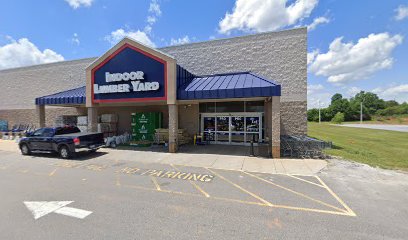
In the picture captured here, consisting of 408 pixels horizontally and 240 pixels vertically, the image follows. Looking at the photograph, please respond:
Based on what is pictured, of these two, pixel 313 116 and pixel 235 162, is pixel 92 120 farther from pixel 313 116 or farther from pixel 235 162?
pixel 313 116

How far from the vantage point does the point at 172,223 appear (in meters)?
4.22

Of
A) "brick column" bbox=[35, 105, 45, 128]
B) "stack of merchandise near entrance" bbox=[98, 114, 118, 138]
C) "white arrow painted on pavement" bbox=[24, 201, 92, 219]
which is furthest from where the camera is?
"stack of merchandise near entrance" bbox=[98, 114, 118, 138]

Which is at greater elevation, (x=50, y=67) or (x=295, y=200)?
(x=50, y=67)

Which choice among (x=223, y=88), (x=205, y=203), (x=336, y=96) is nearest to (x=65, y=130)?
(x=223, y=88)

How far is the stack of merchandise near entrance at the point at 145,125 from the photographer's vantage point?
1670 centimetres

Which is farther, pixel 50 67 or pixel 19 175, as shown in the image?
pixel 50 67

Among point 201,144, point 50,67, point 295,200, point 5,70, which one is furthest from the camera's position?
point 5,70

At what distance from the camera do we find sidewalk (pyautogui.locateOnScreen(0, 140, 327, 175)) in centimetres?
866

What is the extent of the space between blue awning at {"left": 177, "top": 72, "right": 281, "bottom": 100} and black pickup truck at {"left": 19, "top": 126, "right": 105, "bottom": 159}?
567 cm

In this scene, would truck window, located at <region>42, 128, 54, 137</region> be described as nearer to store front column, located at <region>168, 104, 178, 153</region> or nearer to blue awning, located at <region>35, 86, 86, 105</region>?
blue awning, located at <region>35, 86, 86, 105</region>

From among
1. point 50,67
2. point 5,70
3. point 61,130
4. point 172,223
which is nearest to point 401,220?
point 172,223

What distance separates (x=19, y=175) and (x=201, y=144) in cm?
1042

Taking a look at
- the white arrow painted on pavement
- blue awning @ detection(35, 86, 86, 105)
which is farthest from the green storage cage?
the white arrow painted on pavement

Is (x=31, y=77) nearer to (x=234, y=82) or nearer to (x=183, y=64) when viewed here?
(x=183, y=64)
